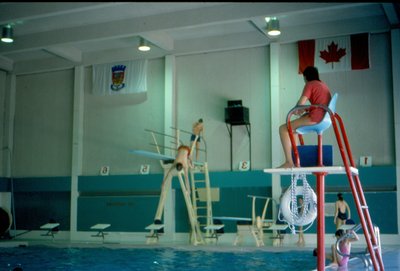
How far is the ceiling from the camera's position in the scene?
13.4 metres

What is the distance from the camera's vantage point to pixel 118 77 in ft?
61.4

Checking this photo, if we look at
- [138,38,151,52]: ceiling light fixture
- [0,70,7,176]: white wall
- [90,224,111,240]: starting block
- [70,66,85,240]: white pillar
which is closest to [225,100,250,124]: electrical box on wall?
[138,38,151,52]: ceiling light fixture

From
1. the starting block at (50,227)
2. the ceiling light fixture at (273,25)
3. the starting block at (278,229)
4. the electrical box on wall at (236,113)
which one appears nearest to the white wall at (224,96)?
the electrical box on wall at (236,113)

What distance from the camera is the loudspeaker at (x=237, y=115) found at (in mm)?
16281

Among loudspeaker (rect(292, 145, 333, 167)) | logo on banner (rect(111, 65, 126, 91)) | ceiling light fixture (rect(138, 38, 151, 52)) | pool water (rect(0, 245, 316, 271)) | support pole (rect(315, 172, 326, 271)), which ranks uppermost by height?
ceiling light fixture (rect(138, 38, 151, 52))

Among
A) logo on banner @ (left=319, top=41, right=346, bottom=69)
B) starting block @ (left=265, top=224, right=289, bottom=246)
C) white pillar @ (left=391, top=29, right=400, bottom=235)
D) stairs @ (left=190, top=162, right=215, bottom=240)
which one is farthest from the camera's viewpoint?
logo on banner @ (left=319, top=41, right=346, bottom=69)

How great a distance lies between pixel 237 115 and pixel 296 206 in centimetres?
1121

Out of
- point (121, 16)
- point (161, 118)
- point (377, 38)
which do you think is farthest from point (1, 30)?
point (377, 38)

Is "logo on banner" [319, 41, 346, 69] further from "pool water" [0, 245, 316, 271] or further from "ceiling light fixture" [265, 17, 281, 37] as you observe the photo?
"pool water" [0, 245, 316, 271]

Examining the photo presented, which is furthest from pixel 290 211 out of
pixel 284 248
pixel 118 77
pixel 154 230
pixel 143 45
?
pixel 118 77

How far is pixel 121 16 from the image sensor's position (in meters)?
15.4

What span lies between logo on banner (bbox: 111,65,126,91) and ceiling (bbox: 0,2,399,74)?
363mm

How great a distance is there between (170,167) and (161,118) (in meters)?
3.84

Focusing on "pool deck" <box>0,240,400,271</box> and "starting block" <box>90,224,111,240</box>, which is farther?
"starting block" <box>90,224,111,240</box>
